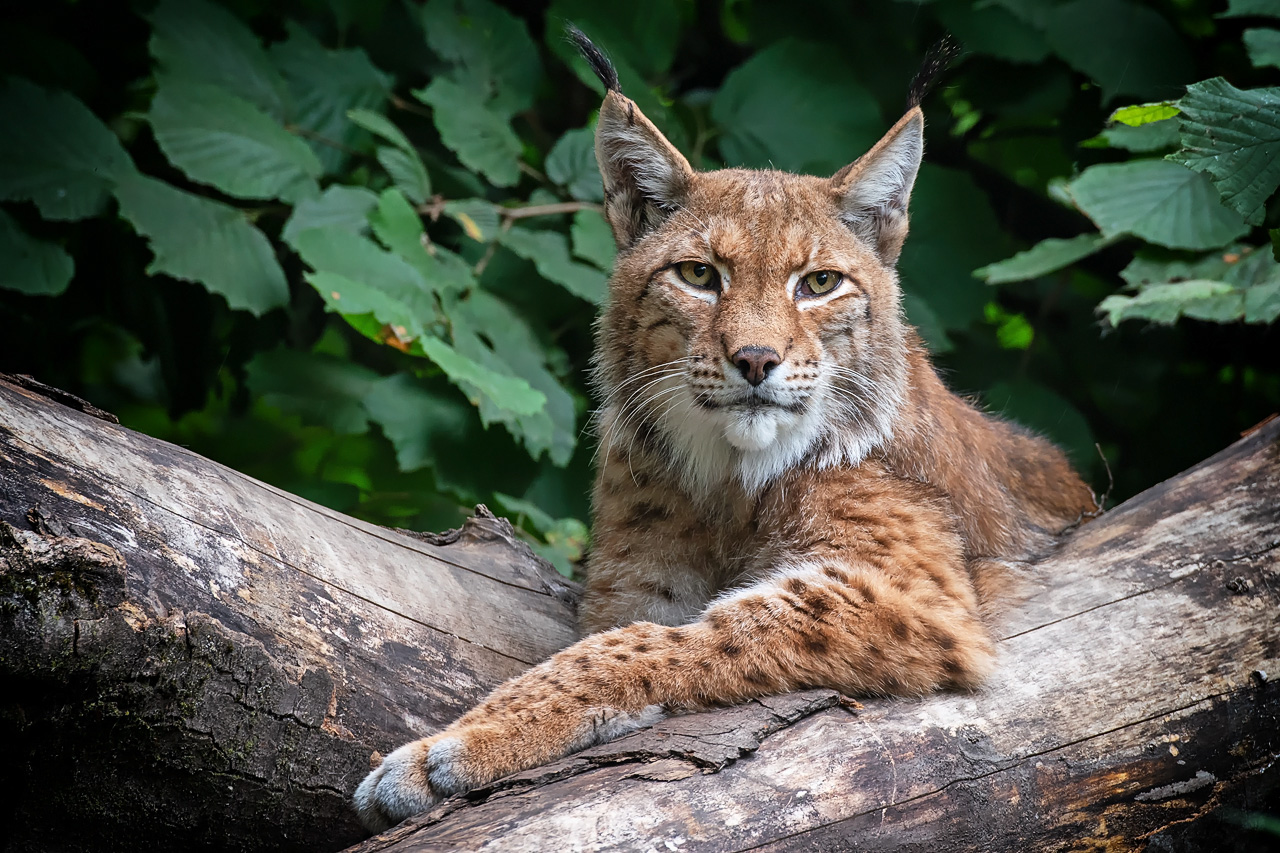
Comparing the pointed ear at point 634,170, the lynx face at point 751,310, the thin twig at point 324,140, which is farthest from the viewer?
the thin twig at point 324,140

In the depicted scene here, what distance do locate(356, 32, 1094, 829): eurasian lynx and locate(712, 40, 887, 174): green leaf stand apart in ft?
6.00

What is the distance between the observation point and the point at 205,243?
5.11 m

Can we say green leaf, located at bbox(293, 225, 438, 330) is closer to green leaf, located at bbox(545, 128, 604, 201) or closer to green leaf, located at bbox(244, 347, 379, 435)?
green leaf, located at bbox(244, 347, 379, 435)

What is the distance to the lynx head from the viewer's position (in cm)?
371

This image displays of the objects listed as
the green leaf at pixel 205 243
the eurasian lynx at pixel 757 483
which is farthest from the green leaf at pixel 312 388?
the eurasian lynx at pixel 757 483

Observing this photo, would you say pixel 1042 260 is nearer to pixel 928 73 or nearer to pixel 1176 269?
pixel 1176 269

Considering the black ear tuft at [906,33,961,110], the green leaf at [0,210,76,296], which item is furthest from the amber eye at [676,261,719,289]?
the green leaf at [0,210,76,296]

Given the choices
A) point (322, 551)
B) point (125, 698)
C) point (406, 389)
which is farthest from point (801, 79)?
point (125, 698)

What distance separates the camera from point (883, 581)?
3.60 m

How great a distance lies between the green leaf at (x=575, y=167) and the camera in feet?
19.7

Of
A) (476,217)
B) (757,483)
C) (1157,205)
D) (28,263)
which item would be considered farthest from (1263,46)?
(28,263)

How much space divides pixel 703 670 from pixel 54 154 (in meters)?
4.01

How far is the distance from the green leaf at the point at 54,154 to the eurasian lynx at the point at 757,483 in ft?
8.24

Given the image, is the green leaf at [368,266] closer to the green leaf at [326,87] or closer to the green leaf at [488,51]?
the green leaf at [326,87]
